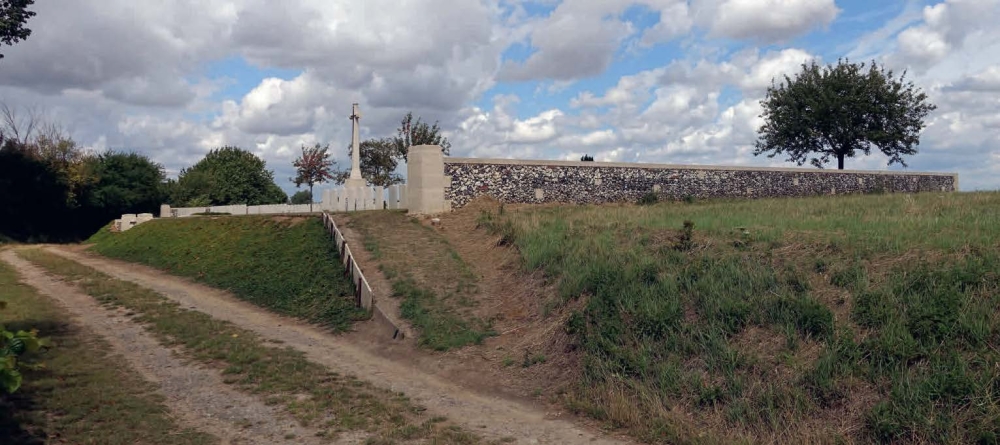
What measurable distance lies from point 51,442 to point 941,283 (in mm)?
11092

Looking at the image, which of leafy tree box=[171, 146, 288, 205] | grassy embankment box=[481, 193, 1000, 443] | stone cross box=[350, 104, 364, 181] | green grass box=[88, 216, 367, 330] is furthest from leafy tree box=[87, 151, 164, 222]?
grassy embankment box=[481, 193, 1000, 443]

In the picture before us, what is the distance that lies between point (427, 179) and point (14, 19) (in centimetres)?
1305

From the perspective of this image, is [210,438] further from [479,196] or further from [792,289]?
[479,196]

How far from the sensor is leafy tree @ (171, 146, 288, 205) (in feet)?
193

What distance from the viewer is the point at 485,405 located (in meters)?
9.41

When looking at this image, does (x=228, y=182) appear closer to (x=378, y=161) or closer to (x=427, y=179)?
(x=378, y=161)

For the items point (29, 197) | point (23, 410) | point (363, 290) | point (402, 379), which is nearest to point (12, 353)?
point (23, 410)

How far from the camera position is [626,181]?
2636 centimetres

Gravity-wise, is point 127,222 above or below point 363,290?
above

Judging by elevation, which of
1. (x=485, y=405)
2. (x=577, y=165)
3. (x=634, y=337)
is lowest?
(x=485, y=405)

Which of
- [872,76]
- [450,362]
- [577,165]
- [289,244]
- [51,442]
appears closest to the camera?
[51,442]

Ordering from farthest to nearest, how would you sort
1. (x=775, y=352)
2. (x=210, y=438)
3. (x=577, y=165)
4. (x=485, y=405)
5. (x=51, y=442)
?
(x=577, y=165) → (x=485, y=405) → (x=775, y=352) → (x=210, y=438) → (x=51, y=442)

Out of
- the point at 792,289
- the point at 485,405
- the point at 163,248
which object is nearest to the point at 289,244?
the point at 163,248

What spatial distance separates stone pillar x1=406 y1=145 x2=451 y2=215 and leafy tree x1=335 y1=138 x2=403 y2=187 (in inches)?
1077
